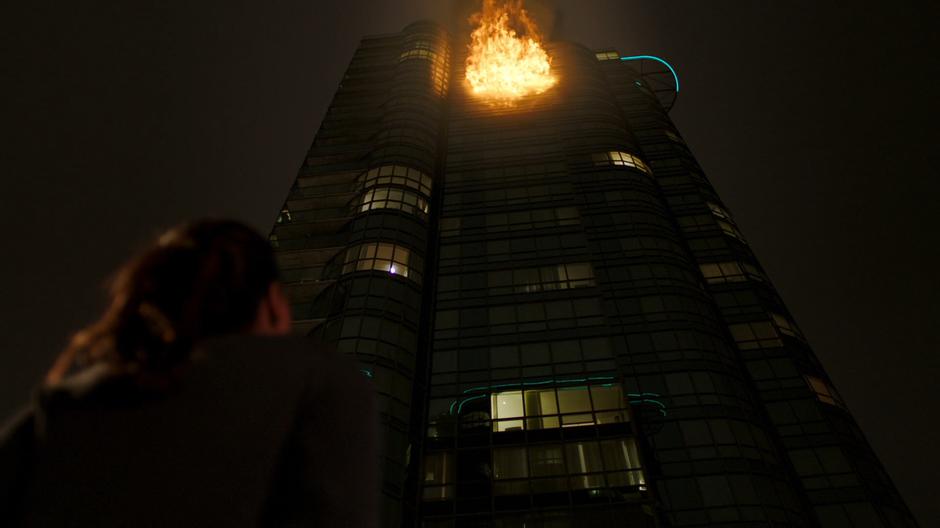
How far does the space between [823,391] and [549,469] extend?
2076 cm

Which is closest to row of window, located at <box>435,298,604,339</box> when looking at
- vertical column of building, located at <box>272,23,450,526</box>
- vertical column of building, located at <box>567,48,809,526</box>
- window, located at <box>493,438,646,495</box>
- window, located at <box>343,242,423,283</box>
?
vertical column of building, located at <box>272,23,450,526</box>

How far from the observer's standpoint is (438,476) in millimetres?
22188

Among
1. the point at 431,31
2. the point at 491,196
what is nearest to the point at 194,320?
the point at 491,196

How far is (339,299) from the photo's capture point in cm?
2841

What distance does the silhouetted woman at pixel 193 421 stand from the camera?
1222mm

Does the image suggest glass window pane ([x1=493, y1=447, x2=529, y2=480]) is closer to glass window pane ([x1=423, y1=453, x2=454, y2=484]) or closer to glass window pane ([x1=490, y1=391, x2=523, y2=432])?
glass window pane ([x1=490, y1=391, x2=523, y2=432])

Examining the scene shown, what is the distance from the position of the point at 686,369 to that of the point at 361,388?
93.5 feet

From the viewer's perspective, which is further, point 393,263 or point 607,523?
point 393,263

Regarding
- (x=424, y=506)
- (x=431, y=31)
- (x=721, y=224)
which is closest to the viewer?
(x=424, y=506)

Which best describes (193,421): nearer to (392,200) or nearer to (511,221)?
(511,221)

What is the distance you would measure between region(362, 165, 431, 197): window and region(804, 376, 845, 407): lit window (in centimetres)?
2697

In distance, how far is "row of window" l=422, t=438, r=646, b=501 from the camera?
20953mm

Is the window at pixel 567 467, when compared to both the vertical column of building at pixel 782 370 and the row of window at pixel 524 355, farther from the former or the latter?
the vertical column of building at pixel 782 370

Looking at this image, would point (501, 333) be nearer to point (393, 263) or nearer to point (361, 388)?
point (393, 263)
